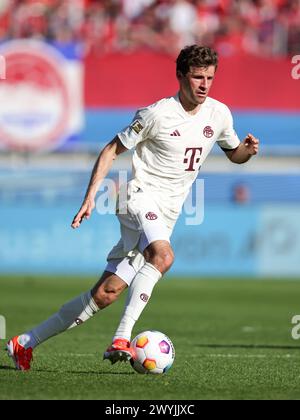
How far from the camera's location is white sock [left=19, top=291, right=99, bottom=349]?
828cm

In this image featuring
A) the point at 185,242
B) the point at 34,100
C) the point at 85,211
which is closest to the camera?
the point at 85,211

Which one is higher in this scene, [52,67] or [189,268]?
[52,67]

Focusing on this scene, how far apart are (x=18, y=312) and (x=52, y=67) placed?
34.5 feet

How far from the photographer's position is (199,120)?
27.6 ft

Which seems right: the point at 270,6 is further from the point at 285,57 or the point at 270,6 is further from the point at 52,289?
the point at 52,289

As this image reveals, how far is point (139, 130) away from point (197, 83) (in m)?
0.60

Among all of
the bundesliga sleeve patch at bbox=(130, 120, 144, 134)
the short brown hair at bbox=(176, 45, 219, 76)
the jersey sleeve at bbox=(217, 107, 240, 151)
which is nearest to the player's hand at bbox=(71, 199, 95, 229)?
the bundesliga sleeve patch at bbox=(130, 120, 144, 134)

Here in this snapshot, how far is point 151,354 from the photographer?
304 inches

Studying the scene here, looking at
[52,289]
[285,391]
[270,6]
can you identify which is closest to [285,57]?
[270,6]

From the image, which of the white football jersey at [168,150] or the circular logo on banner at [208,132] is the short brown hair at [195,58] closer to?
the white football jersey at [168,150]

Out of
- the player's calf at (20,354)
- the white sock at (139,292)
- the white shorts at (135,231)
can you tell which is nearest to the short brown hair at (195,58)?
the white shorts at (135,231)

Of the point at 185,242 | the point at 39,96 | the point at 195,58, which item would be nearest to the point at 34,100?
the point at 39,96

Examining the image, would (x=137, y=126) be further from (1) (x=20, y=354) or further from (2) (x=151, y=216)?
(1) (x=20, y=354)
